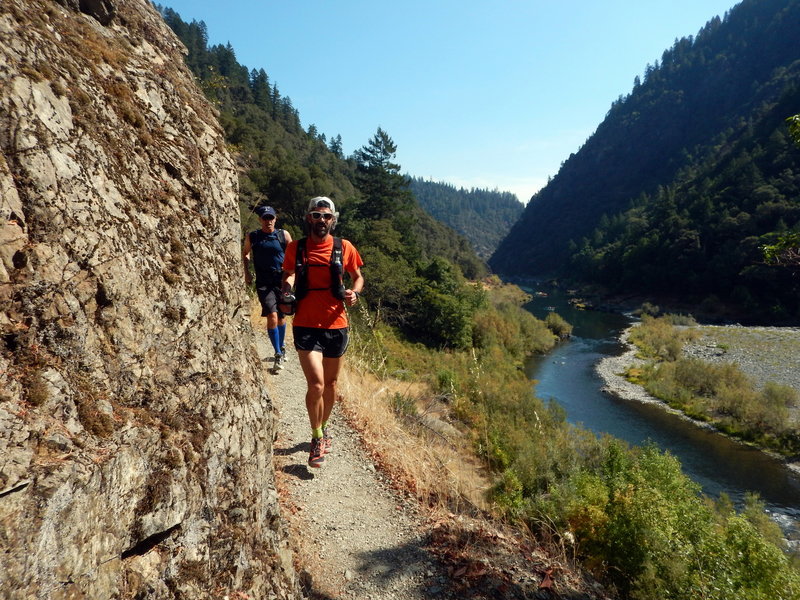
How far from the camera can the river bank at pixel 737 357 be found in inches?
1001

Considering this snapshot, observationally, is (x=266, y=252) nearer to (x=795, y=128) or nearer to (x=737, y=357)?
(x=795, y=128)

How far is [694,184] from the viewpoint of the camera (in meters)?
75.4

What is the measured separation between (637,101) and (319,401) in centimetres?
18702

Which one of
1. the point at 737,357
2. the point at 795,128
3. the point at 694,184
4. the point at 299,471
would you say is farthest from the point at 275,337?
the point at 694,184

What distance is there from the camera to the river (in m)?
15.9

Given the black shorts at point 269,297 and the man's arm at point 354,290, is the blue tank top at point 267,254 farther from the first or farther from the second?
the man's arm at point 354,290

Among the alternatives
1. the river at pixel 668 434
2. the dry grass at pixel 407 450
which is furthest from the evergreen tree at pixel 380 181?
the dry grass at pixel 407 450

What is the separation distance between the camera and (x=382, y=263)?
1024 inches

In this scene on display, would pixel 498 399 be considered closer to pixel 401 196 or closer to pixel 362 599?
pixel 362 599

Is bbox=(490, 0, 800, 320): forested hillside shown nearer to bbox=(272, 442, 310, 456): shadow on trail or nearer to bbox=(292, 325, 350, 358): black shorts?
bbox=(292, 325, 350, 358): black shorts

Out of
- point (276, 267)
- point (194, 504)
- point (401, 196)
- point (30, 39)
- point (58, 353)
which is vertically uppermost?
Answer: point (401, 196)

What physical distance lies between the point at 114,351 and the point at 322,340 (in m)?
1.77

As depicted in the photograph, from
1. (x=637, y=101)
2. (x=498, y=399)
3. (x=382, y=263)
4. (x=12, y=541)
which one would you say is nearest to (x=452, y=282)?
(x=382, y=263)

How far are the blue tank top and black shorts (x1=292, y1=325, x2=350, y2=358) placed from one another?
84.2 inches
